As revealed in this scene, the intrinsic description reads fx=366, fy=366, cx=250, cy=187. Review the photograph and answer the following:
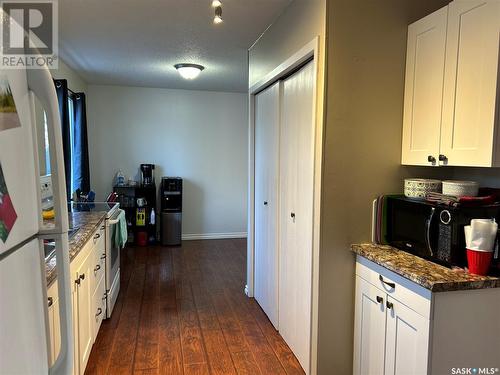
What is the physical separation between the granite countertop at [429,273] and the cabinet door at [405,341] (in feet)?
0.55

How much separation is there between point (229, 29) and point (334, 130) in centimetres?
145

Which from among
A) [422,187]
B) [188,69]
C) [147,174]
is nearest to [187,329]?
[422,187]

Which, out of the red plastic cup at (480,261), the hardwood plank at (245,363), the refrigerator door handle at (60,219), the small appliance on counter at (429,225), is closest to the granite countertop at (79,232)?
the refrigerator door handle at (60,219)

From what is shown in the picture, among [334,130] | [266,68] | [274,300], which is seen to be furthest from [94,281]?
[266,68]

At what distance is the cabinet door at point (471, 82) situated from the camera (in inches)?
61.4

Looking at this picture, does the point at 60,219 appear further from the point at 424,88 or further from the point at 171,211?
the point at 171,211

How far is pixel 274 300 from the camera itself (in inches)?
117

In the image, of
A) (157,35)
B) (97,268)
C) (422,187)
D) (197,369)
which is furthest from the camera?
(157,35)

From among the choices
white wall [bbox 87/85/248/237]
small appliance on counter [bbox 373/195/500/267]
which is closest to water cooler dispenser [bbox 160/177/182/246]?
white wall [bbox 87/85/248/237]

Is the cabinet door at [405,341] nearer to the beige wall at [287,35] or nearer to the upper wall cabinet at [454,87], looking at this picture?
the upper wall cabinet at [454,87]

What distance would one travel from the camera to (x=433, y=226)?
1.72 metres

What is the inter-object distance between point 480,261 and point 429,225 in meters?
0.25

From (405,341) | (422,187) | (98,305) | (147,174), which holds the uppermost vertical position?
(422,187)

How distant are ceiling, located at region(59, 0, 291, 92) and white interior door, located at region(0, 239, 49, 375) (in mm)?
2063
